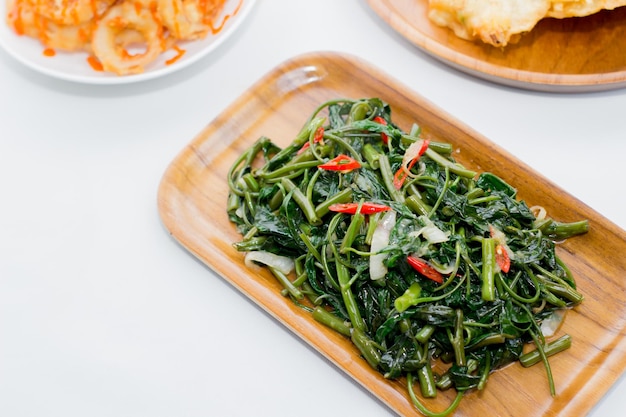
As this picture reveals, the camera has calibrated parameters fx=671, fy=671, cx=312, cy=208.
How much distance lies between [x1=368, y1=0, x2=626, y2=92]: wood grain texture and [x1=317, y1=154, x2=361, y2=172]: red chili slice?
36.6 inches

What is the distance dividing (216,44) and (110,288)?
4.66 feet

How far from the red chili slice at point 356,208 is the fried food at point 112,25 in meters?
1.48

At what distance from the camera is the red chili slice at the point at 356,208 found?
282cm

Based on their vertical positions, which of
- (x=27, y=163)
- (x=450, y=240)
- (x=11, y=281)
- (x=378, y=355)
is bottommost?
(x=11, y=281)

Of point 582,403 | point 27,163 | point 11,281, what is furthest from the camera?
point 27,163

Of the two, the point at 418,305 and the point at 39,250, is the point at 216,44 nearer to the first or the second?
the point at 39,250

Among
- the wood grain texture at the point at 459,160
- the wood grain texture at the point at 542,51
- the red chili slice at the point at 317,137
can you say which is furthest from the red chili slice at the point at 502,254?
the wood grain texture at the point at 542,51

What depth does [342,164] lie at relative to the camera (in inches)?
118

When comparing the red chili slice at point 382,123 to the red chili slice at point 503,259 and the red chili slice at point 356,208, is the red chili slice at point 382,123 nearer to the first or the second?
the red chili slice at point 356,208

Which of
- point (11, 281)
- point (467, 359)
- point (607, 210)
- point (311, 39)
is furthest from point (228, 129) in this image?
point (607, 210)

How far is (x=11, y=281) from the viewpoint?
3.26 m

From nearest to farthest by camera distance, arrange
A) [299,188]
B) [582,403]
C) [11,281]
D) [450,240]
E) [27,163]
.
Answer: [582,403] → [450,240] → [299,188] → [11,281] → [27,163]

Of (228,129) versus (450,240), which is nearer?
(450,240)

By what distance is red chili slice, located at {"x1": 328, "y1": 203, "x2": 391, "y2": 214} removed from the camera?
9.25 ft
